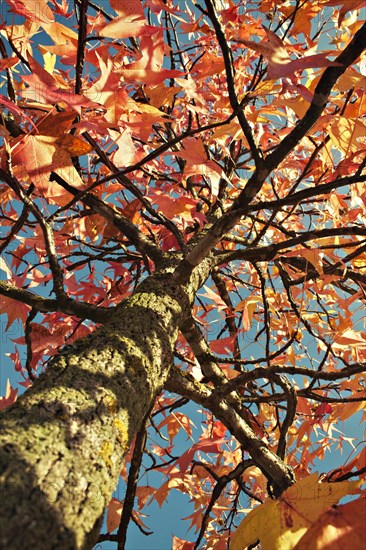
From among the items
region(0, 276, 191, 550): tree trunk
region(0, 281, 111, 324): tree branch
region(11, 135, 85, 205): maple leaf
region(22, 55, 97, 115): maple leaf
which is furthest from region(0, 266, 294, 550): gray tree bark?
region(22, 55, 97, 115): maple leaf

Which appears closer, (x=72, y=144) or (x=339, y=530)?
(x=339, y=530)

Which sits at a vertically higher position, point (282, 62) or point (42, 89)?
point (42, 89)

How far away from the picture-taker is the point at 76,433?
642mm

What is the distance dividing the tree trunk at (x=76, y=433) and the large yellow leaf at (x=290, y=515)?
256 mm

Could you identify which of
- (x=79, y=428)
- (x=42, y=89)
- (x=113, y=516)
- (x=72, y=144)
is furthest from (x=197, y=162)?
(x=113, y=516)

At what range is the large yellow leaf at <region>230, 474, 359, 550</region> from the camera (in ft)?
2.45

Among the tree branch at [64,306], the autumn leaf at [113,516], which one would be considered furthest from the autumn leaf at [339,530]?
the autumn leaf at [113,516]

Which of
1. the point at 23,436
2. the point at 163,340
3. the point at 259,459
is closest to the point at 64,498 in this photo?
the point at 23,436

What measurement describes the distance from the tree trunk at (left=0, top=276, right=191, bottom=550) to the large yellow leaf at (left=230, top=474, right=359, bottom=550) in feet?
0.84

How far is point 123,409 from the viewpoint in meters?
0.78

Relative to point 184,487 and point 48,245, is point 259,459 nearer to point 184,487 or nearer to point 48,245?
point 184,487

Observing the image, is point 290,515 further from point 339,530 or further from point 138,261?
point 138,261

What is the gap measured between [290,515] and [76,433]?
0.39 metres

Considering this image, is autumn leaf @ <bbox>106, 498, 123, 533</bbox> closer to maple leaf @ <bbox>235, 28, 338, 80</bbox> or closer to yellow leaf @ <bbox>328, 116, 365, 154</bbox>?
yellow leaf @ <bbox>328, 116, 365, 154</bbox>
